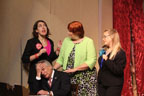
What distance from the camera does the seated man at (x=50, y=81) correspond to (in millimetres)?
3211

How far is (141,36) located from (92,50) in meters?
2.74

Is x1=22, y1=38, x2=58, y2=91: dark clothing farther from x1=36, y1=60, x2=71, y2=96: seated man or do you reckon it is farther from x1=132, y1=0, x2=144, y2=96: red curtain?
x1=132, y1=0, x2=144, y2=96: red curtain

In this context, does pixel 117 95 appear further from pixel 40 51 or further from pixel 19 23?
pixel 19 23

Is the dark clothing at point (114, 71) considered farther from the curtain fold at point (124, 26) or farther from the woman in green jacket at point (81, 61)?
the curtain fold at point (124, 26)

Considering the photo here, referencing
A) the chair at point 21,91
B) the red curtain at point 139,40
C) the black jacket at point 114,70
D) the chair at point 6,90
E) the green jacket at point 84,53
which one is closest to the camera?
the chair at point 21,91

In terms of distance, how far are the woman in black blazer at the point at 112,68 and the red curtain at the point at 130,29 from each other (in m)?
2.45

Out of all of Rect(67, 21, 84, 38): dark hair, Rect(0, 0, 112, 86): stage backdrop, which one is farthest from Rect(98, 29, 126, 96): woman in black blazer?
Rect(0, 0, 112, 86): stage backdrop

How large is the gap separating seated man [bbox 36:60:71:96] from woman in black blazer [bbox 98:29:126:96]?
42 cm

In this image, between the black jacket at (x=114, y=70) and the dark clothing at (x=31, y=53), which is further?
the dark clothing at (x=31, y=53)

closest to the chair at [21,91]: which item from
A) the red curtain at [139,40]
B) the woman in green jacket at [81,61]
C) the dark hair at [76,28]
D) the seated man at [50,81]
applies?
the seated man at [50,81]

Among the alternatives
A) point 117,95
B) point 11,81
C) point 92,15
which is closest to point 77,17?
point 92,15

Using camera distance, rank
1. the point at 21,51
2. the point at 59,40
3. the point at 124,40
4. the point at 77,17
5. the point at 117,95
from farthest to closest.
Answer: the point at 124,40, the point at 77,17, the point at 59,40, the point at 21,51, the point at 117,95

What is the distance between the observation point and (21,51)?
168 inches

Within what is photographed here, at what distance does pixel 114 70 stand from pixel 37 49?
1.24 m
